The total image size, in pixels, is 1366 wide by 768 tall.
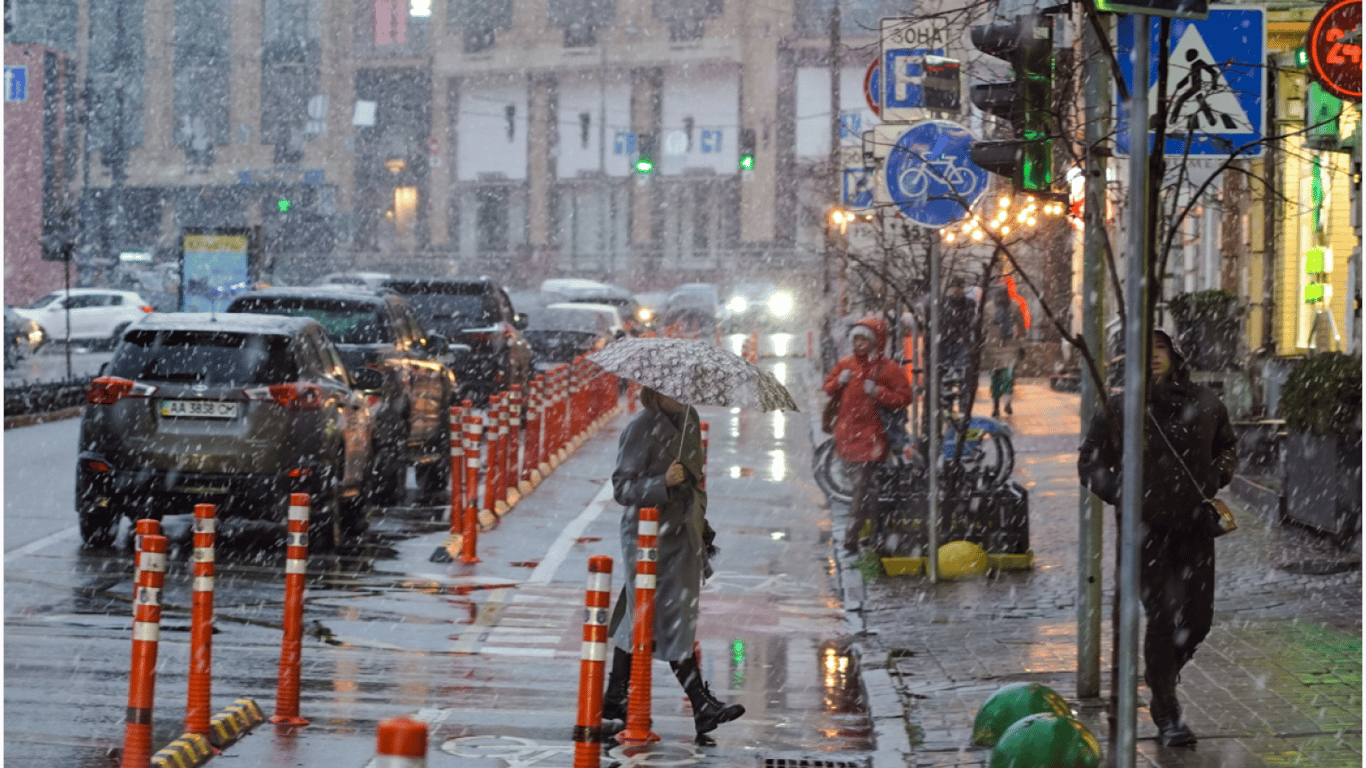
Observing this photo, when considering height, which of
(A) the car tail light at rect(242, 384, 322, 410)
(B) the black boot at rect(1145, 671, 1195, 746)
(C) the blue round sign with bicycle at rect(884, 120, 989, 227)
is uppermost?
(C) the blue round sign with bicycle at rect(884, 120, 989, 227)

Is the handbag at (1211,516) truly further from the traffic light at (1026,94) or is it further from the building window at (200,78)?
the building window at (200,78)

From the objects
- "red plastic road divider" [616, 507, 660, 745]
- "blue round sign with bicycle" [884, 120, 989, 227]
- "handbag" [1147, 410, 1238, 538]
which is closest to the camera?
"handbag" [1147, 410, 1238, 538]

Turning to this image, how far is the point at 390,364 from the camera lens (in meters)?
17.8

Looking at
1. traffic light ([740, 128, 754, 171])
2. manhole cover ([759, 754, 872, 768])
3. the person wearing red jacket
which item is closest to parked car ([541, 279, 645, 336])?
traffic light ([740, 128, 754, 171])

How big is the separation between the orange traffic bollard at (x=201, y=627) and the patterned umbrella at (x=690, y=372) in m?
1.85

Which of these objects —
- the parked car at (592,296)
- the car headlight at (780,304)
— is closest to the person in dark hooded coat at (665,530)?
the parked car at (592,296)

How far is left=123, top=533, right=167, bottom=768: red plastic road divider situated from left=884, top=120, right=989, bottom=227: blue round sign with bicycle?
6130mm

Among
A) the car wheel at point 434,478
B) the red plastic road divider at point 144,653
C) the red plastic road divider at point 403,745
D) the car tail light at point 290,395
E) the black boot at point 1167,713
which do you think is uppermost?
the red plastic road divider at point 403,745

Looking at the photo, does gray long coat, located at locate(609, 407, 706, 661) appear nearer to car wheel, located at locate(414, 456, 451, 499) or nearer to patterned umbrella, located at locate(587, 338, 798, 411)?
patterned umbrella, located at locate(587, 338, 798, 411)

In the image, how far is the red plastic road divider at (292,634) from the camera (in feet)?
26.6

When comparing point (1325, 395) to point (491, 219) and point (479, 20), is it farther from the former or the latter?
point (479, 20)

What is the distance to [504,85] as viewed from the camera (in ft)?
252

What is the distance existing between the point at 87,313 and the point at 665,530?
43.1 meters

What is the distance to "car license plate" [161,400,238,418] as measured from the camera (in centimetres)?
1325
